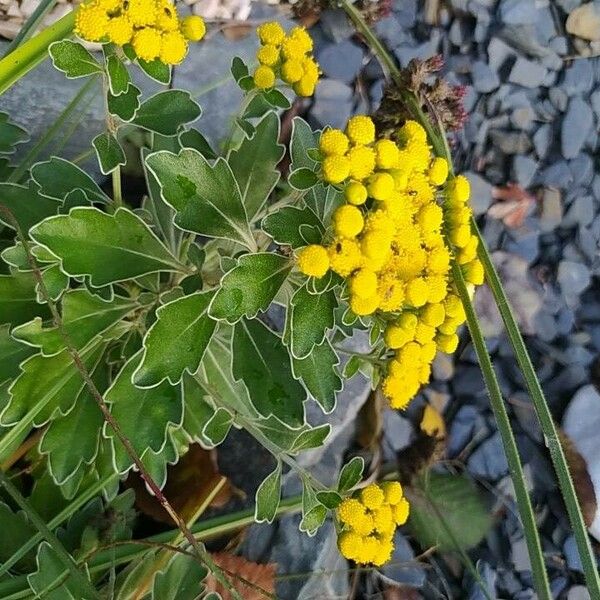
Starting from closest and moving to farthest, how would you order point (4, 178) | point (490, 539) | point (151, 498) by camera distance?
point (4, 178)
point (151, 498)
point (490, 539)

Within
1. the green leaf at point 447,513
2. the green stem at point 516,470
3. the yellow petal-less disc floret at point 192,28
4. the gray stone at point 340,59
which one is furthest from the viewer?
the gray stone at point 340,59

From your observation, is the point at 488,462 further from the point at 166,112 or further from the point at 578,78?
Answer: the point at 166,112

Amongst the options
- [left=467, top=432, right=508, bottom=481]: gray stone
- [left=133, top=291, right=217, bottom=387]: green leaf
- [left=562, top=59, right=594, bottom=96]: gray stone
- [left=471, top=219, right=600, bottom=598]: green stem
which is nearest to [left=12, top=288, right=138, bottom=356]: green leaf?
[left=133, top=291, right=217, bottom=387]: green leaf

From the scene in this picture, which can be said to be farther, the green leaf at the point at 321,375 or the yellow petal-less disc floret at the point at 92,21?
the green leaf at the point at 321,375

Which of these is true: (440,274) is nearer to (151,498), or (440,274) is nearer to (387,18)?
(151,498)

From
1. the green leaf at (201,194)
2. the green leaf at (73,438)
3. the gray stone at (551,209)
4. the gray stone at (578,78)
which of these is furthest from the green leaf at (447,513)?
the gray stone at (578,78)

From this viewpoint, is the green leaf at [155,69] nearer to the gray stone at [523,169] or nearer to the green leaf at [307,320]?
the green leaf at [307,320]

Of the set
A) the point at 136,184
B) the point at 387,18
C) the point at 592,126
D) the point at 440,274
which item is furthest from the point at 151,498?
the point at 592,126

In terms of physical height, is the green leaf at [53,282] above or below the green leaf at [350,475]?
above
